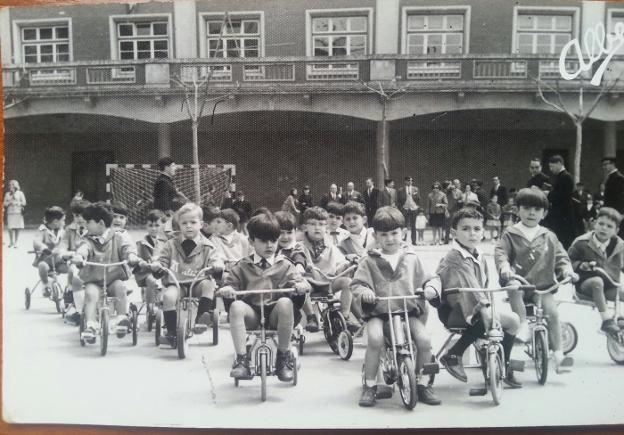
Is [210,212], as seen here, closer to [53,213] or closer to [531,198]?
[53,213]

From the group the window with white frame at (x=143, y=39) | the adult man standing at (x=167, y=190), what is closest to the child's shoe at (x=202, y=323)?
the adult man standing at (x=167, y=190)

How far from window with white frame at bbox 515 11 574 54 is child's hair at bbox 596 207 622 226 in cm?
78

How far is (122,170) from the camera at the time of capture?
3.16 m

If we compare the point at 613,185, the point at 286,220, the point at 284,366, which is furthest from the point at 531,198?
the point at 284,366

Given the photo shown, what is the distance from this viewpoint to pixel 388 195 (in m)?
3.01

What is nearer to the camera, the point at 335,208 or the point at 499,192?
the point at 499,192

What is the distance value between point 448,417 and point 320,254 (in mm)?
1175

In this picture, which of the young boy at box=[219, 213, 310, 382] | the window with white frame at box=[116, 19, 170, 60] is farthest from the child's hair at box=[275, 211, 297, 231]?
the window with white frame at box=[116, 19, 170, 60]

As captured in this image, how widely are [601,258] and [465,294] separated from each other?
0.75 meters

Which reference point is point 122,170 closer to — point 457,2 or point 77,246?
point 77,246

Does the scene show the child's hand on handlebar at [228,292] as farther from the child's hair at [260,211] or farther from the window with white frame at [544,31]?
the window with white frame at [544,31]

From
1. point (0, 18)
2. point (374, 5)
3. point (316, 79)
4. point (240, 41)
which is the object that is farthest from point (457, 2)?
point (0, 18)

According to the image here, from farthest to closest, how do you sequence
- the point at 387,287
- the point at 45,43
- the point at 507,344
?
the point at 45,43, the point at 507,344, the point at 387,287

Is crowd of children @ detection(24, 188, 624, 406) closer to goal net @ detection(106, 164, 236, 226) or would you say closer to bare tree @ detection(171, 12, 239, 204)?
goal net @ detection(106, 164, 236, 226)
